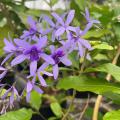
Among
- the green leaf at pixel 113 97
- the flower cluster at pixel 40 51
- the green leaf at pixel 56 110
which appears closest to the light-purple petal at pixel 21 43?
the flower cluster at pixel 40 51

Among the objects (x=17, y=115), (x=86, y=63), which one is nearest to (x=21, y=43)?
(x=17, y=115)

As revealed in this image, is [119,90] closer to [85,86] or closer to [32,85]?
[85,86]

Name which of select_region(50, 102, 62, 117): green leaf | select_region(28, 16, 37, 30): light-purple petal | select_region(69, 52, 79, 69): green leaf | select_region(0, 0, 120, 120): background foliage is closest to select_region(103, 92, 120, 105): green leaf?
select_region(0, 0, 120, 120): background foliage

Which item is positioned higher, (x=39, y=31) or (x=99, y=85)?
(x=39, y=31)

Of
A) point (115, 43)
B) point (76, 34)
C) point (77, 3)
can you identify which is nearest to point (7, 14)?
point (77, 3)

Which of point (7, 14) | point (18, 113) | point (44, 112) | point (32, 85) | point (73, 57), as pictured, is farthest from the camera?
point (44, 112)

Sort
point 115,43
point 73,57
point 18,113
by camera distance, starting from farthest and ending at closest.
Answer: point 115,43 < point 73,57 < point 18,113

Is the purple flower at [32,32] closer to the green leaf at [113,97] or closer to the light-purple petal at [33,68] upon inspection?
the light-purple petal at [33,68]

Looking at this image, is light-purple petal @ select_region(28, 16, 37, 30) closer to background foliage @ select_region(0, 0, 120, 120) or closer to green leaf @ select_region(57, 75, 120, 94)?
background foliage @ select_region(0, 0, 120, 120)
